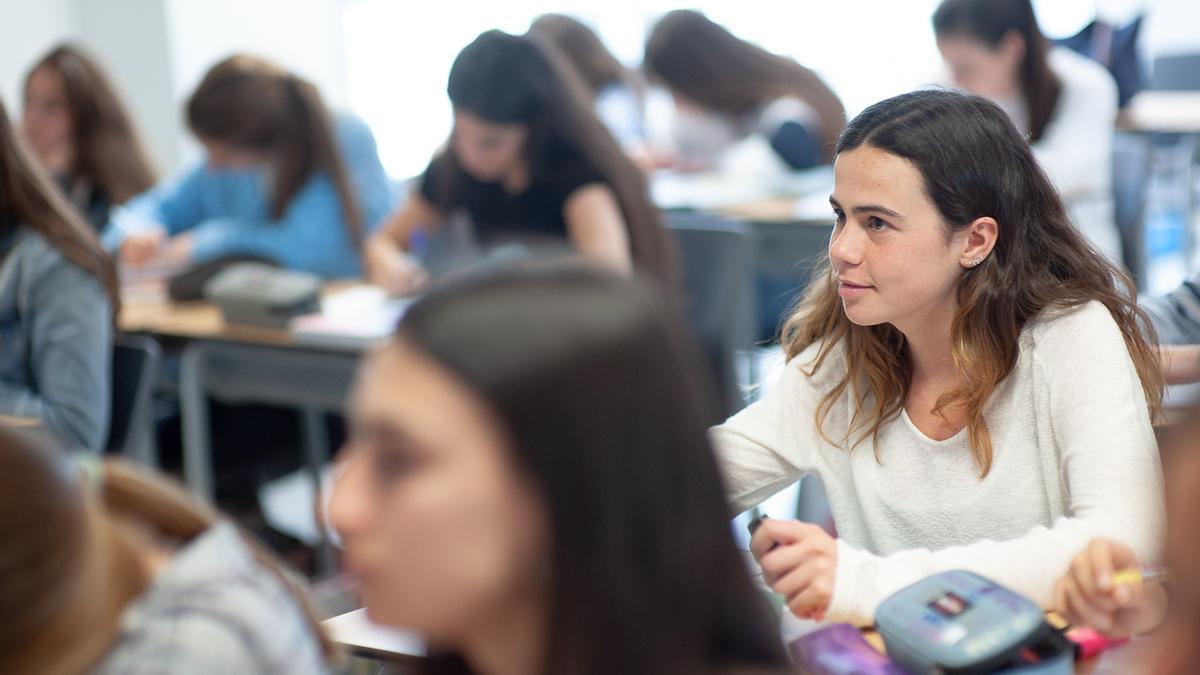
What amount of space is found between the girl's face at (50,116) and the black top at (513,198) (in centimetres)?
117

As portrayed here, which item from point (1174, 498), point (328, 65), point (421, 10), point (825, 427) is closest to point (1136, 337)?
point (825, 427)

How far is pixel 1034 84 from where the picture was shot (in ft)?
12.2

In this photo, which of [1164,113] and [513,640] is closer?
[513,640]

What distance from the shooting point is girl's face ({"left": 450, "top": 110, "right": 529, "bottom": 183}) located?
9.43 feet

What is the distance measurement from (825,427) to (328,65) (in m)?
4.87

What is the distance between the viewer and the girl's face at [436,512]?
751mm

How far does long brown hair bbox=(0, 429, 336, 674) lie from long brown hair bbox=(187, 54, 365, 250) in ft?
8.52

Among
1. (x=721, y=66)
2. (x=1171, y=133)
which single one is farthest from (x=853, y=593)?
(x=1171, y=133)

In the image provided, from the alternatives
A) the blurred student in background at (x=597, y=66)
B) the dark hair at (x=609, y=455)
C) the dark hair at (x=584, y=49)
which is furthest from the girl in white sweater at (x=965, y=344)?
the dark hair at (x=584, y=49)

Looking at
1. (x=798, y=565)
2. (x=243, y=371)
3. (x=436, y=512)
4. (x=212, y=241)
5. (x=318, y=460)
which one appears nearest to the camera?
(x=436, y=512)

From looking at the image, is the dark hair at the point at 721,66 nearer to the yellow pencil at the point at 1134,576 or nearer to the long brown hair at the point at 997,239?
the long brown hair at the point at 997,239

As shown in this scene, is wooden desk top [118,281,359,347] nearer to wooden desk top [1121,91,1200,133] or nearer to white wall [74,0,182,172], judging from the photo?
white wall [74,0,182,172]

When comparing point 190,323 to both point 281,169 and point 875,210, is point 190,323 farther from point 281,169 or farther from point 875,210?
point 875,210

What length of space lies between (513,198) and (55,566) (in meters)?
2.22
